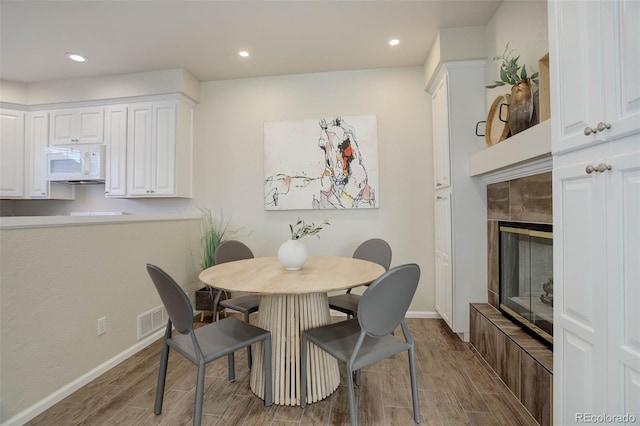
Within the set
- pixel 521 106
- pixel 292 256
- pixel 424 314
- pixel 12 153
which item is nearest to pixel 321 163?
pixel 292 256

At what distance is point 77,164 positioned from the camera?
3357 mm

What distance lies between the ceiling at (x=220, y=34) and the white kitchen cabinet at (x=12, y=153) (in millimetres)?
498

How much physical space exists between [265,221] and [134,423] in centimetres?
213

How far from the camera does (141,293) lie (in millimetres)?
2557

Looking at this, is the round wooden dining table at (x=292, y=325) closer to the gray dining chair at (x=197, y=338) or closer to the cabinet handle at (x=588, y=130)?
the gray dining chair at (x=197, y=338)

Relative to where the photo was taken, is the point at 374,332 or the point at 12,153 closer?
the point at 374,332

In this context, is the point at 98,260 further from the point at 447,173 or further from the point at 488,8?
the point at 488,8

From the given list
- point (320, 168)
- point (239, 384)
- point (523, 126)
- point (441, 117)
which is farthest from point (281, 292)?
point (441, 117)

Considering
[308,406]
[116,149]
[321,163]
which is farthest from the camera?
[116,149]

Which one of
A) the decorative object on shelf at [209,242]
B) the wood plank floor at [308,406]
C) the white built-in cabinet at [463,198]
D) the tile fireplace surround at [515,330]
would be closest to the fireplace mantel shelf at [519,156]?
the tile fireplace surround at [515,330]

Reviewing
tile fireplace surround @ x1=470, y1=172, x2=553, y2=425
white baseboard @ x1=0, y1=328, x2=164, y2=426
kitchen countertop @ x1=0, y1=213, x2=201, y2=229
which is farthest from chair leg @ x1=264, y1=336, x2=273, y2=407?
kitchen countertop @ x1=0, y1=213, x2=201, y2=229

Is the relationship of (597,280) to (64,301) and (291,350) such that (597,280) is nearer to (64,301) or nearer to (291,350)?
(291,350)

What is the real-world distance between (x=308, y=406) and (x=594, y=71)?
2047 mm

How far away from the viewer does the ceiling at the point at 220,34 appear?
2273 millimetres
